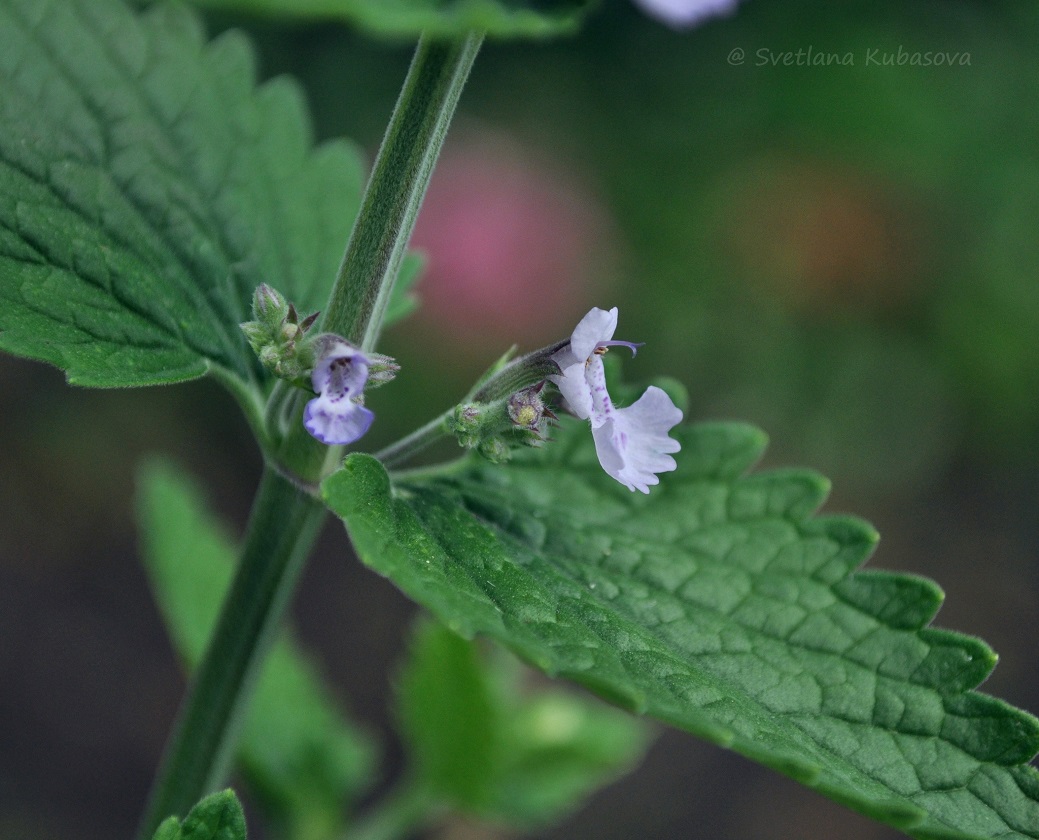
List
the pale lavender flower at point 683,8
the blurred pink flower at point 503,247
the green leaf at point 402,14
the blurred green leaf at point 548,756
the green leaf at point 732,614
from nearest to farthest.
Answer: the green leaf at point 402,14
the green leaf at point 732,614
the pale lavender flower at point 683,8
the blurred green leaf at point 548,756
the blurred pink flower at point 503,247

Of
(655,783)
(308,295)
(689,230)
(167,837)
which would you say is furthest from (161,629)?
(167,837)

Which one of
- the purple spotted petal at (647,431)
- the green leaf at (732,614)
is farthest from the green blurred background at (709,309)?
the purple spotted petal at (647,431)

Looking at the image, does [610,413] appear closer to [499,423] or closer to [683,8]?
[499,423]

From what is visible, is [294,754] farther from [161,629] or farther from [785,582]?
[161,629]

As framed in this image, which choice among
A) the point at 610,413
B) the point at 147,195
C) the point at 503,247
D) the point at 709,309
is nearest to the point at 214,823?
the point at 610,413

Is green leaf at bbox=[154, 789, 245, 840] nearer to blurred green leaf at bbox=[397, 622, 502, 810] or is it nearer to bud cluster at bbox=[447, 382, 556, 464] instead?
bud cluster at bbox=[447, 382, 556, 464]

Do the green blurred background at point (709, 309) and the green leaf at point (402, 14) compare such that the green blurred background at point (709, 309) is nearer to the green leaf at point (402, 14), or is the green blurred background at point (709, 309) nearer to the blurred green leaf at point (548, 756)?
the blurred green leaf at point (548, 756)
